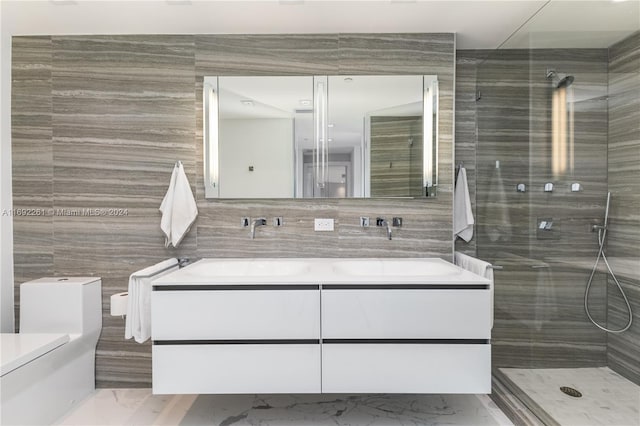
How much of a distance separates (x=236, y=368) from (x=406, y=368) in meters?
0.80

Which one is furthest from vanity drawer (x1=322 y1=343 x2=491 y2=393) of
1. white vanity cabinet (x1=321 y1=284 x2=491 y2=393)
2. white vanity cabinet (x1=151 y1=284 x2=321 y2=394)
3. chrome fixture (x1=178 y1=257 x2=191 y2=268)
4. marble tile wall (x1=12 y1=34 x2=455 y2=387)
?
chrome fixture (x1=178 y1=257 x2=191 y2=268)

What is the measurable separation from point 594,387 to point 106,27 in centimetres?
357

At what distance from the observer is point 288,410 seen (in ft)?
6.75

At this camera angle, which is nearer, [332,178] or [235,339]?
[235,339]

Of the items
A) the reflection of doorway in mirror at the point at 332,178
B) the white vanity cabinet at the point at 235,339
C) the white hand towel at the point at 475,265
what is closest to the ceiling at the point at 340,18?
the reflection of doorway in mirror at the point at 332,178

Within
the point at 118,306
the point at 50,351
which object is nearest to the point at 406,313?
the point at 118,306

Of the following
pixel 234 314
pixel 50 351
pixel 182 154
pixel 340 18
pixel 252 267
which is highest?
pixel 340 18

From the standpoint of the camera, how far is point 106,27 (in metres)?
2.28

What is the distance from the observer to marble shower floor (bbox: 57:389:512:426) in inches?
77.4

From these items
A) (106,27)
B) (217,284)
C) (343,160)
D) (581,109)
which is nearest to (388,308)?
(217,284)

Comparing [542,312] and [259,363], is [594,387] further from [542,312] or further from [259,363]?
[259,363]

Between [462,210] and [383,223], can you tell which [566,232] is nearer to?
[462,210]

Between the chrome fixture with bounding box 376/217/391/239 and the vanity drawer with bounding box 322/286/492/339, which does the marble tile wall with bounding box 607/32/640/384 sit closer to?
the vanity drawer with bounding box 322/286/492/339

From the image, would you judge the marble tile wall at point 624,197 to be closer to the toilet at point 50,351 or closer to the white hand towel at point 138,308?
the white hand towel at point 138,308
